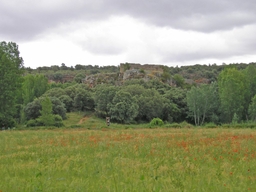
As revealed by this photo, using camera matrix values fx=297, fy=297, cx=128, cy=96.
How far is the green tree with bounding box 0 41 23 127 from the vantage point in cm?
4303

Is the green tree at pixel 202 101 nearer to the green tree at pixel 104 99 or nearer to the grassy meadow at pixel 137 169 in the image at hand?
the green tree at pixel 104 99

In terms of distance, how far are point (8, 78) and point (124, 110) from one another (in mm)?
29694

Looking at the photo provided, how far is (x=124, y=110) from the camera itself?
67125 mm

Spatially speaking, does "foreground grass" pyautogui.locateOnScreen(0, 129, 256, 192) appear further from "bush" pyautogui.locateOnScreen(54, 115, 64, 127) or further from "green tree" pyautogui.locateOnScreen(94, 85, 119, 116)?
"green tree" pyautogui.locateOnScreen(94, 85, 119, 116)

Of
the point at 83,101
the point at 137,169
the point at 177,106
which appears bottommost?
the point at 177,106

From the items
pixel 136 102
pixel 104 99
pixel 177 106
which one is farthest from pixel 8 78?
pixel 177 106

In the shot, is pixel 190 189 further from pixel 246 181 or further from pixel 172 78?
pixel 172 78

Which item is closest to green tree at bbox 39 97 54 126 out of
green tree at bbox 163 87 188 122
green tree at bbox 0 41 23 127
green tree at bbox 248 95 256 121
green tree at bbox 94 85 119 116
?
green tree at bbox 0 41 23 127

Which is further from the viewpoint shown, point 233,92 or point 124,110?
point 124,110

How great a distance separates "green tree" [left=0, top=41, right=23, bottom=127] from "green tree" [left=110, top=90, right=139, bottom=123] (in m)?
26.0

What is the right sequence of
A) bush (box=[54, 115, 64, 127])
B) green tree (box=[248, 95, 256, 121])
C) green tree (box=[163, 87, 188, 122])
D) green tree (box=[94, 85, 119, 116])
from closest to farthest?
bush (box=[54, 115, 64, 127]) < green tree (box=[248, 95, 256, 121]) < green tree (box=[94, 85, 119, 116]) < green tree (box=[163, 87, 188, 122])

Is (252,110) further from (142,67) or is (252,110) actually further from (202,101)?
(142,67)

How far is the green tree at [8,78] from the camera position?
43031 mm

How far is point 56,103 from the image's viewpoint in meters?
67.8
